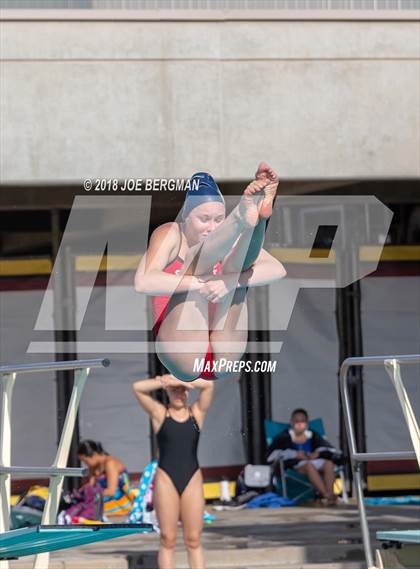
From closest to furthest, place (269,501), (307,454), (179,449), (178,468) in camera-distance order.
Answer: (178,468) < (179,449) < (307,454) < (269,501)

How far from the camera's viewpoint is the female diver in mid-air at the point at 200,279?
4430mm

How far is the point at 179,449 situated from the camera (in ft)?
28.4

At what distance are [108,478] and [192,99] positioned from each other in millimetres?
3607

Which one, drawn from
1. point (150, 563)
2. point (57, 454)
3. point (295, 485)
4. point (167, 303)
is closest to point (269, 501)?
point (295, 485)

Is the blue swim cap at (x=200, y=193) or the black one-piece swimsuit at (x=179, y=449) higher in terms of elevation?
the blue swim cap at (x=200, y=193)

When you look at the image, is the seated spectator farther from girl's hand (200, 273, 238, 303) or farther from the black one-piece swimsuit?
girl's hand (200, 273, 238, 303)

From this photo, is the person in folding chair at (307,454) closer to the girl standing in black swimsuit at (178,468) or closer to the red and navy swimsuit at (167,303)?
the girl standing in black swimsuit at (178,468)

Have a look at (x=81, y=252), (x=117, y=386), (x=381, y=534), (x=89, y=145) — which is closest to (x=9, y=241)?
(x=81, y=252)

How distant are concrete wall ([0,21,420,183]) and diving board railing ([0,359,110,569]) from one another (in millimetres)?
3826

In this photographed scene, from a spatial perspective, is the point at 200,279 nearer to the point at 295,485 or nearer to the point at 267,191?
the point at 267,191

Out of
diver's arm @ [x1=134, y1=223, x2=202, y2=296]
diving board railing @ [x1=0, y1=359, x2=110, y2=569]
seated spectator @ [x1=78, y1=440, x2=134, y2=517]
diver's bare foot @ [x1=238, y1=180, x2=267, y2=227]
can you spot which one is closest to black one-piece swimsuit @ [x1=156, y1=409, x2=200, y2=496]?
diving board railing @ [x1=0, y1=359, x2=110, y2=569]

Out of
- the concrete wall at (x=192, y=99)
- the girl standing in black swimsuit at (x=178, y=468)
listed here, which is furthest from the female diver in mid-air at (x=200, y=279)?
the concrete wall at (x=192, y=99)

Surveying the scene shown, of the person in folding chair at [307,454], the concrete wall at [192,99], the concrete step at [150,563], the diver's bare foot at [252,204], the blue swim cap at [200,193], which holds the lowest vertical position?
the concrete step at [150,563]

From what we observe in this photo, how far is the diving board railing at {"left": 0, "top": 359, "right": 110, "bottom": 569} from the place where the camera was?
18.3ft
